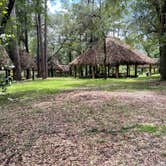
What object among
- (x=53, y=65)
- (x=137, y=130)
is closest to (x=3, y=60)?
(x=137, y=130)

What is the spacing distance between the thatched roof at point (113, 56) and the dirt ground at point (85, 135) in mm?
19438

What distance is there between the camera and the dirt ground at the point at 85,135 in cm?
369

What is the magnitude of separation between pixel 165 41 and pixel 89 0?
17946 millimetres

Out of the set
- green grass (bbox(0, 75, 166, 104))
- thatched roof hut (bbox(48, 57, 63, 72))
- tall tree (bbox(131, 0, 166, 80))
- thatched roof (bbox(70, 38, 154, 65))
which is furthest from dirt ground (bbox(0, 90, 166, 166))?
thatched roof hut (bbox(48, 57, 63, 72))

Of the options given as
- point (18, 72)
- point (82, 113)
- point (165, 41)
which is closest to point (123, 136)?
point (82, 113)

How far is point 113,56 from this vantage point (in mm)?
26422

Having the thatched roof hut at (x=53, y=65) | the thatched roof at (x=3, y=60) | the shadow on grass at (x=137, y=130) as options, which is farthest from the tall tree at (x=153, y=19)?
the thatched roof hut at (x=53, y=65)

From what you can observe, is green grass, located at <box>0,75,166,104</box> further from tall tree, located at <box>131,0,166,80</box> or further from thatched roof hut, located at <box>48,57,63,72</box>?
thatched roof hut, located at <box>48,57,63,72</box>

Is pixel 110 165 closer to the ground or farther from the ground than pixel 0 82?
closer to the ground

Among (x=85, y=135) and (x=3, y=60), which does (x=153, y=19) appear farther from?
(x=85, y=135)

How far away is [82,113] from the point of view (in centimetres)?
610

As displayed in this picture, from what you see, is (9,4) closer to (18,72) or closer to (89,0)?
(18,72)

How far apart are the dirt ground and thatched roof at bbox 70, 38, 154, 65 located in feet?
63.8

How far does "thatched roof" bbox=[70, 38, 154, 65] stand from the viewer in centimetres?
2629
